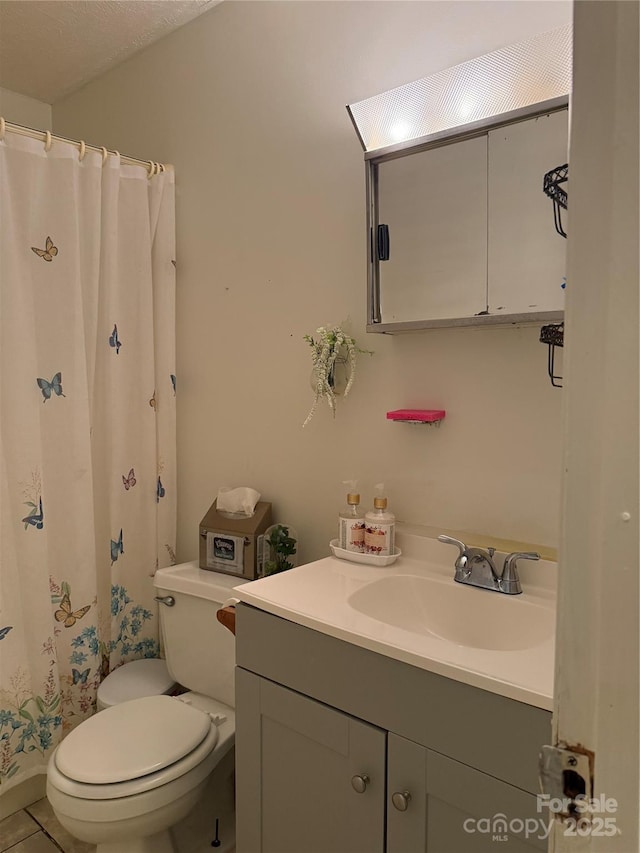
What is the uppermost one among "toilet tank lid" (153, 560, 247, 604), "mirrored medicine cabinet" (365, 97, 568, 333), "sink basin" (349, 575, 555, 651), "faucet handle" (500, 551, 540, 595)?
"mirrored medicine cabinet" (365, 97, 568, 333)

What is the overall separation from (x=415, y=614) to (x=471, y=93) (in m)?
1.19

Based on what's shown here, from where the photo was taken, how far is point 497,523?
1.40m

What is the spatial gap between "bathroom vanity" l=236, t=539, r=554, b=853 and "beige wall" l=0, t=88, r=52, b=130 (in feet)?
7.69

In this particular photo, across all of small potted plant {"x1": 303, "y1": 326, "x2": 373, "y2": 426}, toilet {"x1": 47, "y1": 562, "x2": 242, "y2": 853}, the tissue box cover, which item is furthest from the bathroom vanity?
small potted plant {"x1": 303, "y1": 326, "x2": 373, "y2": 426}

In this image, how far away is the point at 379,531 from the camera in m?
1.47

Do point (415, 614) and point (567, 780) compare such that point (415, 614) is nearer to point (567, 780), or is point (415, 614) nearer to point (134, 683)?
point (567, 780)

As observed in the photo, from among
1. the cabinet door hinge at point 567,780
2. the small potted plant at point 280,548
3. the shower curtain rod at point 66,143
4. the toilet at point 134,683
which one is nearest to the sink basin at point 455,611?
the small potted plant at point 280,548

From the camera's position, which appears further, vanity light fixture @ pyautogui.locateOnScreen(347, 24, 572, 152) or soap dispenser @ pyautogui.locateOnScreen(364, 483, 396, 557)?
soap dispenser @ pyautogui.locateOnScreen(364, 483, 396, 557)

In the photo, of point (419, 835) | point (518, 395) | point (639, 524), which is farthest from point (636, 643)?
point (518, 395)

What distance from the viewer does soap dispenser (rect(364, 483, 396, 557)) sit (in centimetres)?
147

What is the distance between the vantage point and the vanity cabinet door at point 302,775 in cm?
107

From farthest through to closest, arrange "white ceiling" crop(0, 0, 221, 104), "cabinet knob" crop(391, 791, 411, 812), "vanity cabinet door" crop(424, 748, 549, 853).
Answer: "white ceiling" crop(0, 0, 221, 104) < "cabinet knob" crop(391, 791, 411, 812) < "vanity cabinet door" crop(424, 748, 549, 853)

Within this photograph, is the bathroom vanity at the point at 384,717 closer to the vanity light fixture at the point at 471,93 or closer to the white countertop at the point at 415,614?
the white countertop at the point at 415,614

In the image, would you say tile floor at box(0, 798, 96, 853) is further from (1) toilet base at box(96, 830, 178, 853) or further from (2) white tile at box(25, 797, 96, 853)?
(1) toilet base at box(96, 830, 178, 853)
